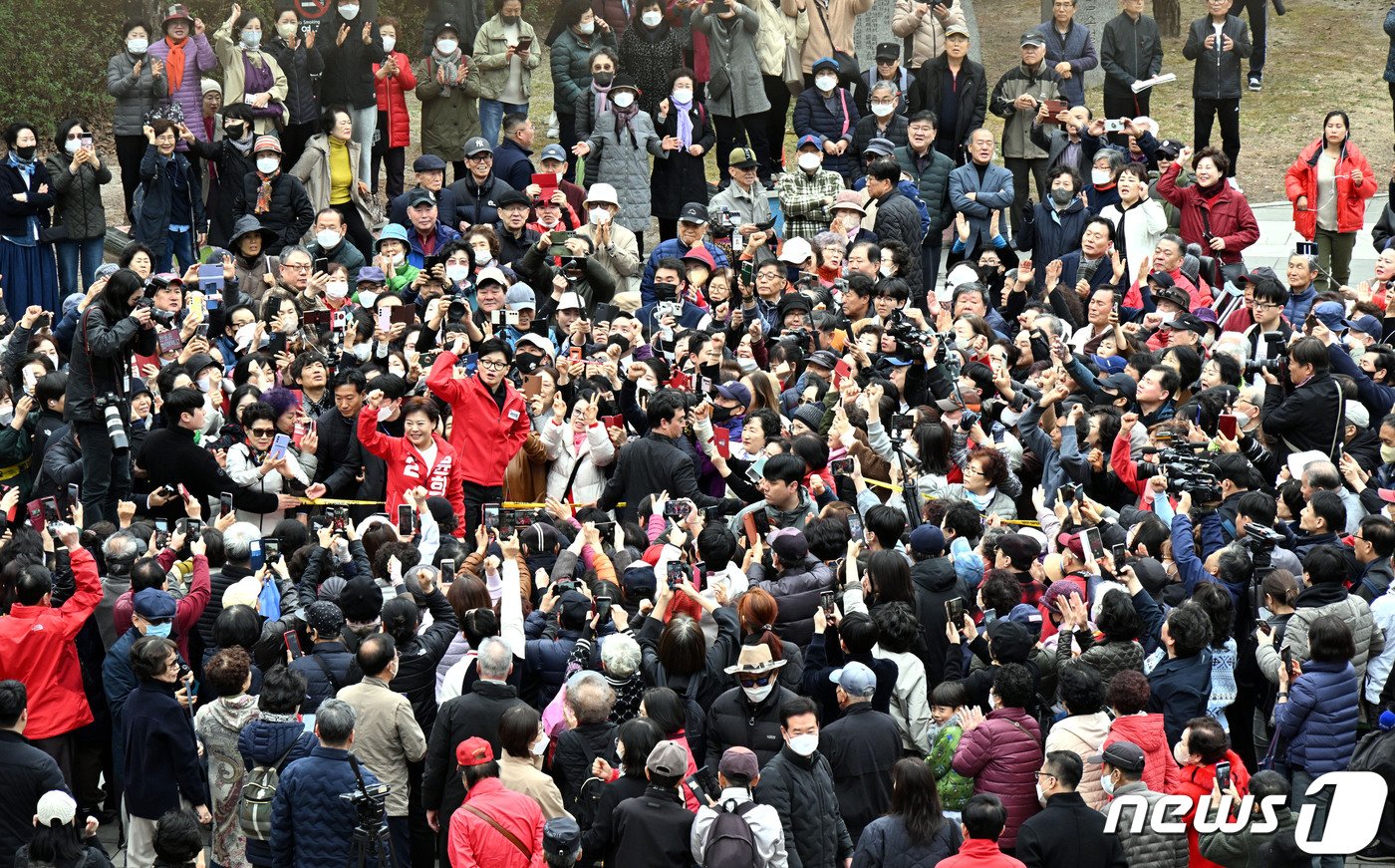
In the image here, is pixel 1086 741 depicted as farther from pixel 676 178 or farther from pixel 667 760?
pixel 676 178

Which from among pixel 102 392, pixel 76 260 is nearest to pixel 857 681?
pixel 102 392

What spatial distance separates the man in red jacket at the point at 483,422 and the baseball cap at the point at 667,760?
4428mm

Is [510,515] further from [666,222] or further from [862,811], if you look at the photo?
[666,222]

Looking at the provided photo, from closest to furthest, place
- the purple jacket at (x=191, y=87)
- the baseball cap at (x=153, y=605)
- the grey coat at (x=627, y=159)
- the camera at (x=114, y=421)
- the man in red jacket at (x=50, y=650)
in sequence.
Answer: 1. the baseball cap at (x=153, y=605)
2. the man in red jacket at (x=50, y=650)
3. the camera at (x=114, y=421)
4. the grey coat at (x=627, y=159)
5. the purple jacket at (x=191, y=87)

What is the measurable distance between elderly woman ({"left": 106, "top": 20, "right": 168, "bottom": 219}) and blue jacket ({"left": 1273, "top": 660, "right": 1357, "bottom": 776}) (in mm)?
12026

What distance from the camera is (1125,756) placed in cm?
700

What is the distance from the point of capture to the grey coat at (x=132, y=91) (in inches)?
634

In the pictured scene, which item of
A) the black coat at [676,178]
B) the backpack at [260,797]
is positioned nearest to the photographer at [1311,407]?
the backpack at [260,797]

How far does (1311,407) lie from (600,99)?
8000 millimetres

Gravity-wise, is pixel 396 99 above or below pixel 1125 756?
above

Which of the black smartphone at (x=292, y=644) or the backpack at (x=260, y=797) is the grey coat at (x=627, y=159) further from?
the backpack at (x=260, y=797)

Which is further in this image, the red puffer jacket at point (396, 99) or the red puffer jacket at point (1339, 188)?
the red puffer jacket at point (396, 99)

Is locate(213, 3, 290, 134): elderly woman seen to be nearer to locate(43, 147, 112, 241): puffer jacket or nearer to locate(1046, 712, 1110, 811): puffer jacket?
locate(43, 147, 112, 241): puffer jacket

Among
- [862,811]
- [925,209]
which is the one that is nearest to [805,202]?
[925,209]
